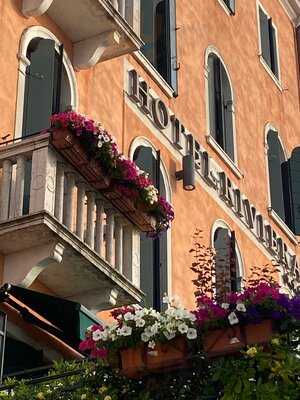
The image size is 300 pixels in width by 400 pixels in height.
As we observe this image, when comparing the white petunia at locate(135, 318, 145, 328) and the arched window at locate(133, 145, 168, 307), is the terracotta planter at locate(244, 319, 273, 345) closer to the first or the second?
the white petunia at locate(135, 318, 145, 328)

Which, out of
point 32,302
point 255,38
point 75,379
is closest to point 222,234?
point 255,38

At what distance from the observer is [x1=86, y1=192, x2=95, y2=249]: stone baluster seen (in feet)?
36.8

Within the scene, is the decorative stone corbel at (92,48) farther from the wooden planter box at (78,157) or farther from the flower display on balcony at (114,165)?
the wooden planter box at (78,157)

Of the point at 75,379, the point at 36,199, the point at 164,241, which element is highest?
the point at 164,241

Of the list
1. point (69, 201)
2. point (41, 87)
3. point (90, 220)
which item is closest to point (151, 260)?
point (41, 87)

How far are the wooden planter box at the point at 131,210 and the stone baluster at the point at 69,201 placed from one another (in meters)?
0.45

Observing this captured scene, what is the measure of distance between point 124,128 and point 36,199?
4033mm

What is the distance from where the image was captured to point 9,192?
10.9 m

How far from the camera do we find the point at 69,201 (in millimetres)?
11031

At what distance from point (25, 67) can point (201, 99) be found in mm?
5829

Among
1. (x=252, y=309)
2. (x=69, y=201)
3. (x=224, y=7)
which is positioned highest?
(x=224, y=7)

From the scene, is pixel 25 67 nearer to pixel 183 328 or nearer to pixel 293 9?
pixel 183 328

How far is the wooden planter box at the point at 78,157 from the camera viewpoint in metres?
10.7

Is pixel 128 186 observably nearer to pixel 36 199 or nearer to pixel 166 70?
pixel 36 199
